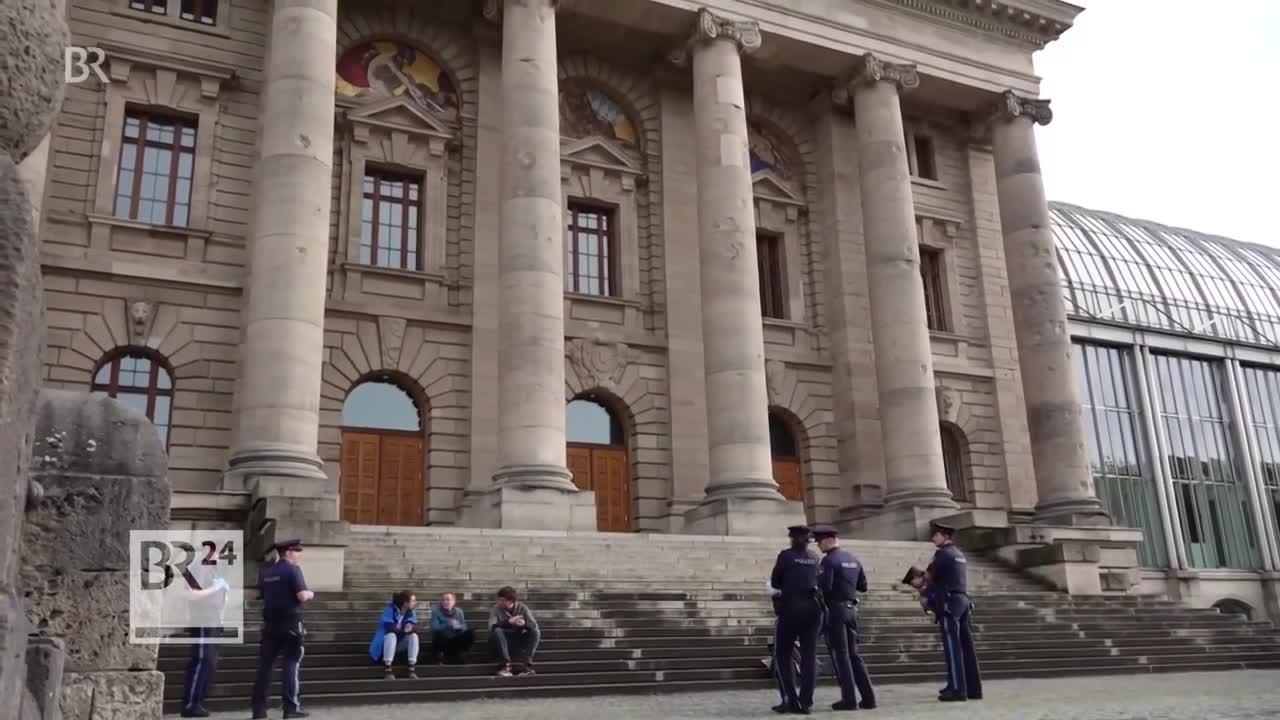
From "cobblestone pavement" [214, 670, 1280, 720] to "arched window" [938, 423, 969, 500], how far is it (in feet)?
51.9

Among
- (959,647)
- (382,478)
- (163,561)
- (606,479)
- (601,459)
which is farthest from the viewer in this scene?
(601,459)

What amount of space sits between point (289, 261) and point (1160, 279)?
103ft

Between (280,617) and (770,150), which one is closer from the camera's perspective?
(280,617)

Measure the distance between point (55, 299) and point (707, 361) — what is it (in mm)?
13230

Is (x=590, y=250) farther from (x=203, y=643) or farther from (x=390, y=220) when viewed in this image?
Result: (x=203, y=643)

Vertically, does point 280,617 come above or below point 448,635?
above

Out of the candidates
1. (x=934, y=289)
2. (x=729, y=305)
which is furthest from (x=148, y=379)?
(x=934, y=289)

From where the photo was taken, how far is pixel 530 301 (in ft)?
68.1

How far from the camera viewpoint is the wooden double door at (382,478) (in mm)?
22125

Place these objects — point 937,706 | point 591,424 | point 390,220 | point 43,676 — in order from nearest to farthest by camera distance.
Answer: point 43,676 < point 937,706 < point 390,220 < point 591,424

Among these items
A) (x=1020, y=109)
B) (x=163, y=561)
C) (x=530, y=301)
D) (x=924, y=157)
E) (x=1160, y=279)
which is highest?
(x=1020, y=109)

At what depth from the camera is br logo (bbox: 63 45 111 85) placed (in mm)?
20859

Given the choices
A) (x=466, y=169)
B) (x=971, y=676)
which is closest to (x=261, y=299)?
(x=466, y=169)

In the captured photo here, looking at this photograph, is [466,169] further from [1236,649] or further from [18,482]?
[18,482]
